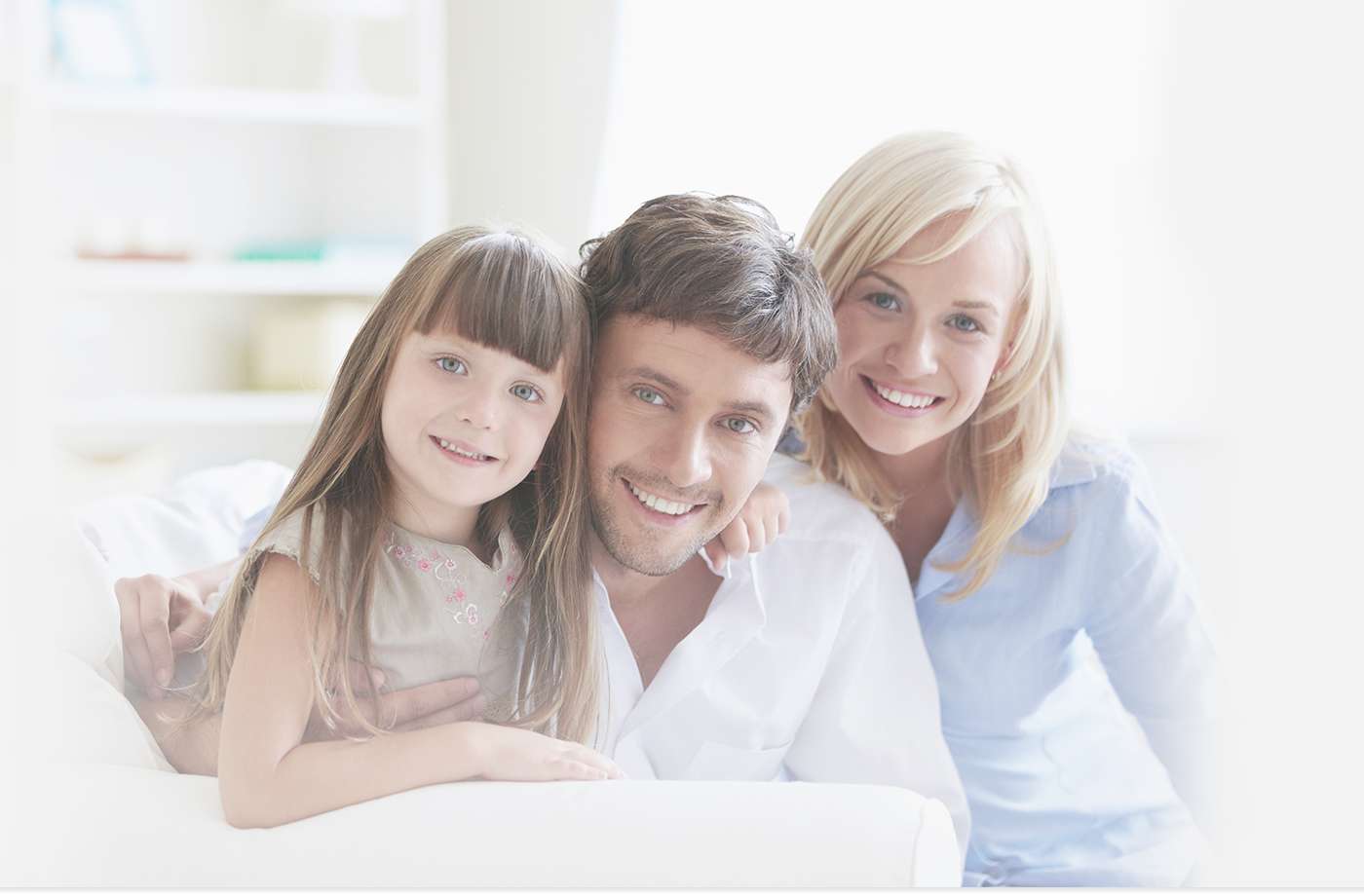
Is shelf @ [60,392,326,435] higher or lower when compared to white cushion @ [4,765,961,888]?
lower

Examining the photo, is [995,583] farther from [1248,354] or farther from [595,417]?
[595,417]

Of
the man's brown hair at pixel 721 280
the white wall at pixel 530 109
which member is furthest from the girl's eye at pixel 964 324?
the white wall at pixel 530 109

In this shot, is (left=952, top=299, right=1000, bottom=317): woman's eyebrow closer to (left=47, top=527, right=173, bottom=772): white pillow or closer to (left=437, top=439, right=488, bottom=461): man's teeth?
(left=437, top=439, right=488, bottom=461): man's teeth

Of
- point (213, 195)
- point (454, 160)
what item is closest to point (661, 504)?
point (454, 160)

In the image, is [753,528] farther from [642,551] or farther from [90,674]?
[90,674]

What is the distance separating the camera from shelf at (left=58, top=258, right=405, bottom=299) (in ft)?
9.93

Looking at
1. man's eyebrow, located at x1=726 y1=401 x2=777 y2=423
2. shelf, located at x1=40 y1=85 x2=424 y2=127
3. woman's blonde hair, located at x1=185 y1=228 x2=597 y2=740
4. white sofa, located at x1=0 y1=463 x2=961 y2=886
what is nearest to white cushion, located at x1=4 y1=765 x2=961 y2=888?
white sofa, located at x1=0 y1=463 x2=961 y2=886

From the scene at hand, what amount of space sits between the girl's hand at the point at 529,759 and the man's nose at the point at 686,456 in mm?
238

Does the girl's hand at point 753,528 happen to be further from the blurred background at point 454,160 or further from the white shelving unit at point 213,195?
the white shelving unit at point 213,195

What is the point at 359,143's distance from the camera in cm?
331

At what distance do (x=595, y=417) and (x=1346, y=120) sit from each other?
683 millimetres

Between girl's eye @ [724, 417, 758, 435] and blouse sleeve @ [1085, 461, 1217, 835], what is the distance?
0.50 m

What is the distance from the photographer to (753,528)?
1193 mm

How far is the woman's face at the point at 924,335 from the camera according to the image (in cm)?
124
